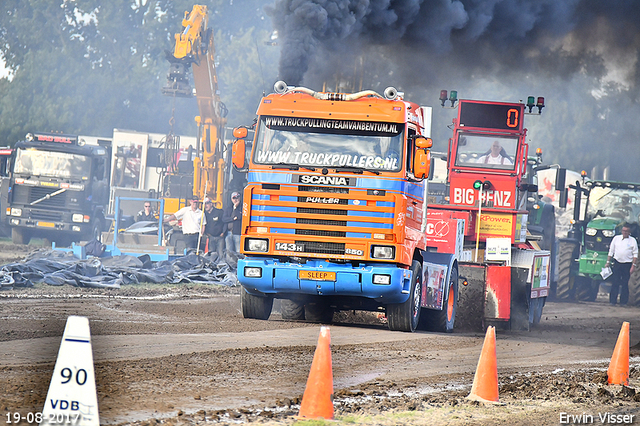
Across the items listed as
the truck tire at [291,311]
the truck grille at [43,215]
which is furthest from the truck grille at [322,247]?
the truck grille at [43,215]

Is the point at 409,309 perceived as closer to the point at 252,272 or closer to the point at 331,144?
the point at 252,272

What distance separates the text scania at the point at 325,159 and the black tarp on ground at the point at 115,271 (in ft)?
22.6

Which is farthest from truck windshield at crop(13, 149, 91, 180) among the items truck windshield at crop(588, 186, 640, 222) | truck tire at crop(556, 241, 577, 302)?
truck windshield at crop(588, 186, 640, 222)

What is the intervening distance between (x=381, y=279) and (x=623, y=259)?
42.5 ft

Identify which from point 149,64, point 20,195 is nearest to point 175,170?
point 20,195

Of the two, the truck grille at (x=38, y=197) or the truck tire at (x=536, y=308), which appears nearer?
the truck tire at (x=536, y=308)

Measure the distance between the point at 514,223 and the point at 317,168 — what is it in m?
6.32

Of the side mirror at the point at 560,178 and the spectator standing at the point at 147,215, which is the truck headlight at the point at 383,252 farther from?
the spectator standing at the point at 147,215

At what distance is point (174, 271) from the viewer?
65.6 feet

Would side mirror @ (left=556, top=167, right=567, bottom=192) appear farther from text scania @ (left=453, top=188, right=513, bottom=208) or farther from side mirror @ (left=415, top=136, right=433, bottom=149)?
side mirror @ (left=415, top=136, right=433, bottom=149)

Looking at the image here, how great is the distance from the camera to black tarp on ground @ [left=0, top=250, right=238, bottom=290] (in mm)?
17453

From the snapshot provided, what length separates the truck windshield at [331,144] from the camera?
39.4 feet

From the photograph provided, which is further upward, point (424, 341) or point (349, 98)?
point (349, 98)

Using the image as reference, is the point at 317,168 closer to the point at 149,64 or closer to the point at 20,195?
the point at 20,195
